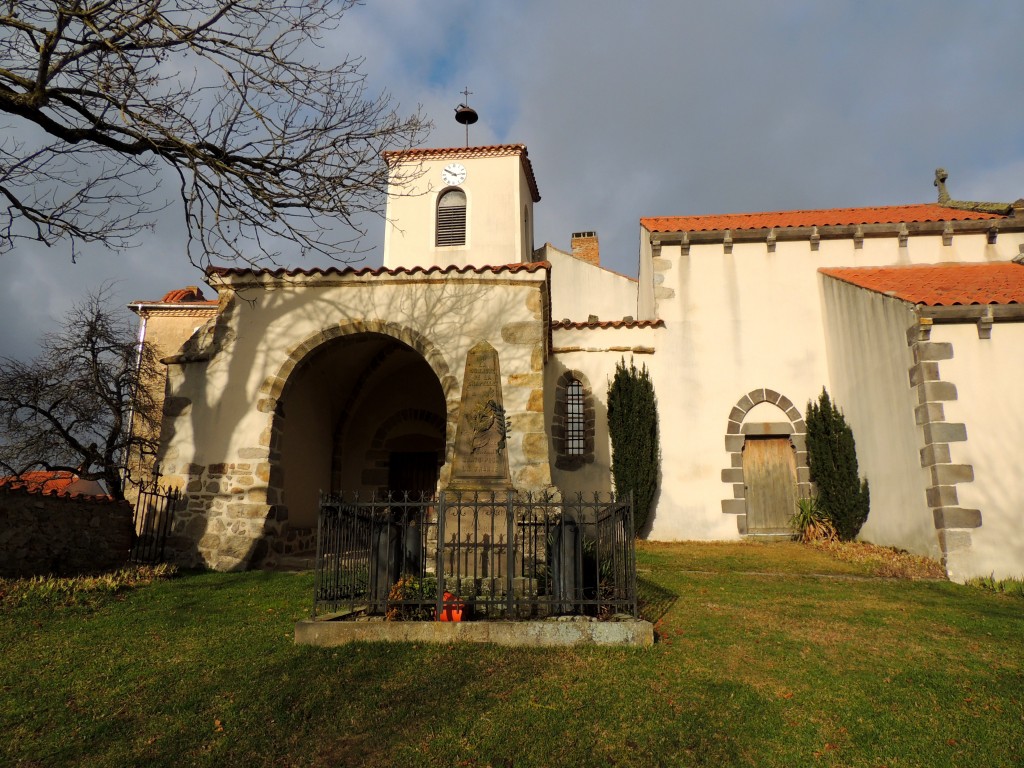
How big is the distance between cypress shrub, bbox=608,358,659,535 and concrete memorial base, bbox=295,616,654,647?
775 centimetres

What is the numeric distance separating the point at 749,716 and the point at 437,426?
10608mm

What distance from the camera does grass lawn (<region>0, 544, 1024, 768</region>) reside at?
342 cm

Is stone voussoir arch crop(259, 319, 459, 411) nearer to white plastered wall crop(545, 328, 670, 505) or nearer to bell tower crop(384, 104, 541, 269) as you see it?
white plastered wall crop(545, 328, 670, 505)

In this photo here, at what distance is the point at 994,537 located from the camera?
28.4 feet

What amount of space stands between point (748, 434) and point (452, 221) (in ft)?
30.6

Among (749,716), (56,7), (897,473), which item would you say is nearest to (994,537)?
(897,473)

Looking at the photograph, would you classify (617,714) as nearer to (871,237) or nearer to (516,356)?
(516,356)

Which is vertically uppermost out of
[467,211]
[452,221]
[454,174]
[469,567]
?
[454,174]

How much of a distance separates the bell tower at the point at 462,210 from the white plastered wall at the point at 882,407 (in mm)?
8056

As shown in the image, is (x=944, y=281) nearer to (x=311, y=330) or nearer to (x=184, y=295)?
(x=311, y=330)

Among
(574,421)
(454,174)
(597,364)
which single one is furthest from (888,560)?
(454,174)

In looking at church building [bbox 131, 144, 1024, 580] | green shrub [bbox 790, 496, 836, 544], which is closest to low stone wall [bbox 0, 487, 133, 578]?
church building [bbox 131, 144, 1024, 580]

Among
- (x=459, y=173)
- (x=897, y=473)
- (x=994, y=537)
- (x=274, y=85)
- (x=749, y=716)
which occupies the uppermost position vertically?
(x=459, y=173)

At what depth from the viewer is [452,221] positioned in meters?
17.0
